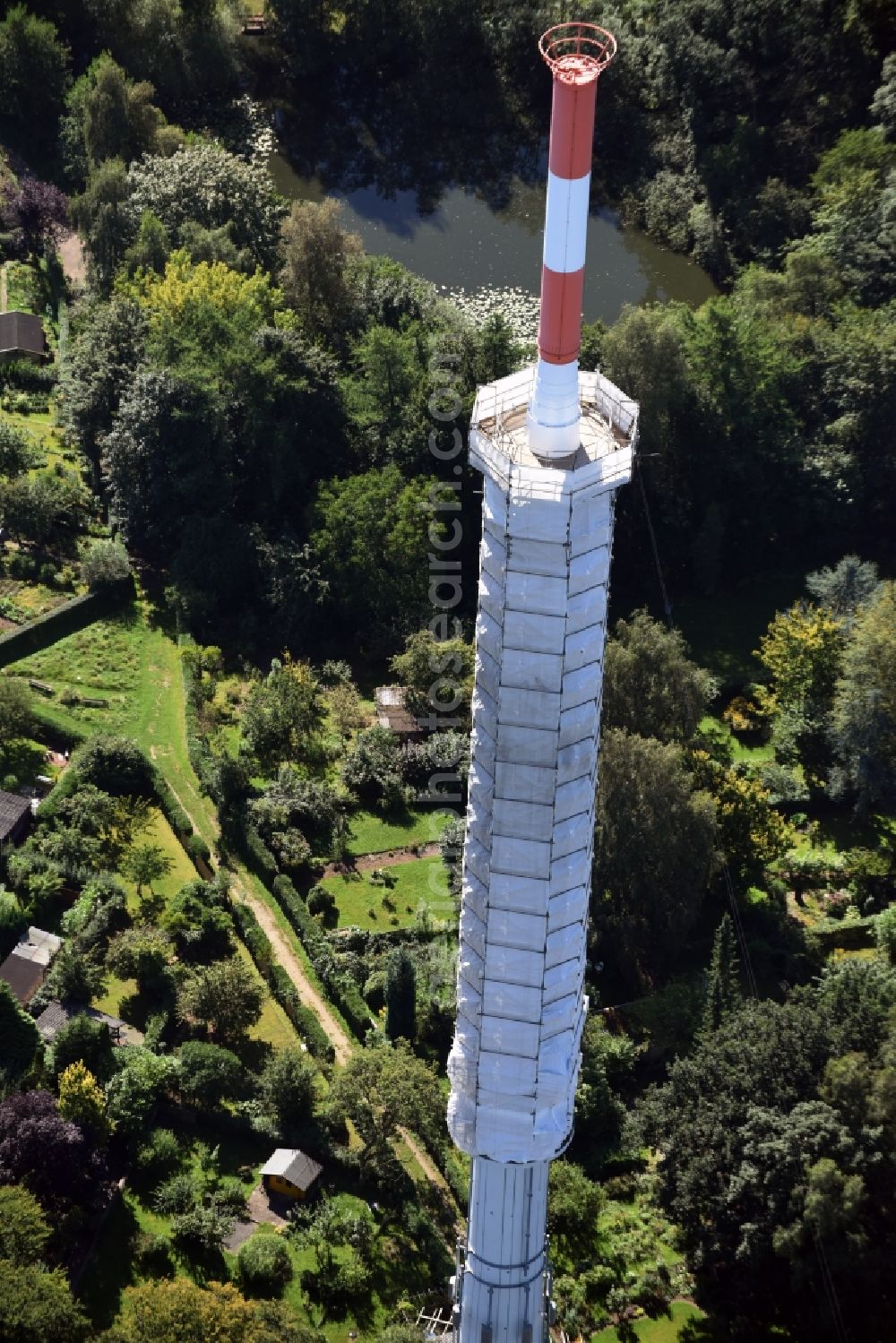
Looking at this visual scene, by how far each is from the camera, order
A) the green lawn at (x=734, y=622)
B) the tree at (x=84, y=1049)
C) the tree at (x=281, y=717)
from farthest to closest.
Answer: the green lawn at (x=734, y=622) → the tree at (x=281, y=717) → the tree at (x=84, y=1049)

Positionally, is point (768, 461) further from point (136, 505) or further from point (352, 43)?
point (352, 43)

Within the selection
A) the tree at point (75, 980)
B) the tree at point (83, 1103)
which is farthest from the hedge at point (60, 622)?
the tree at point (83, 1103)

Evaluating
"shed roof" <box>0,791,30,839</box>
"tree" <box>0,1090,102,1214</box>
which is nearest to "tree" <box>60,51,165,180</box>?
"shed roof" <box>0,791,30,839</box>

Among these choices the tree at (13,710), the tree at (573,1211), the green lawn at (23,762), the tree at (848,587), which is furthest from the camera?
the tree at (848,587)

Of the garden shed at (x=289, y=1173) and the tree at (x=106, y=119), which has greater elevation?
the tree at (x=106, y=119)

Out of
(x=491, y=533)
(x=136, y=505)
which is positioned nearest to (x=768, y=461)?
(x=136, y=505)

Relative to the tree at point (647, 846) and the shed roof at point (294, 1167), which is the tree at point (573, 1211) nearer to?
the shed roof at point (294, 1167)

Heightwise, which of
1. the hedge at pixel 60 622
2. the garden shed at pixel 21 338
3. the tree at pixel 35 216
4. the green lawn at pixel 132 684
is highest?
the tree at pixel 35 216
